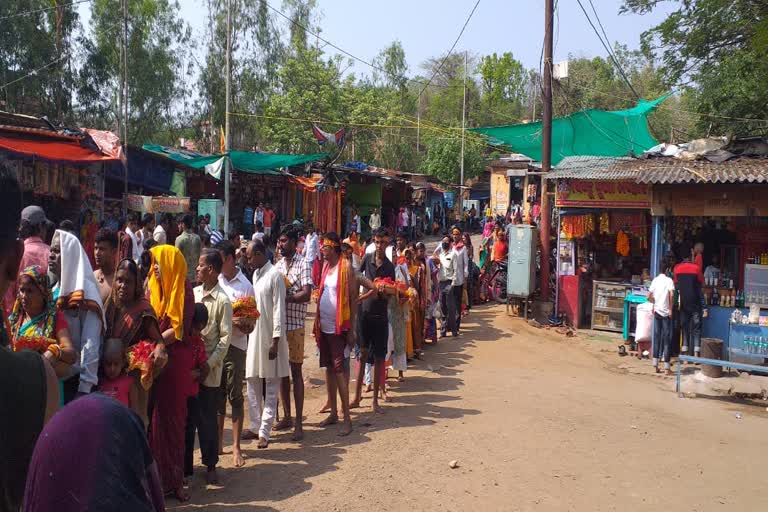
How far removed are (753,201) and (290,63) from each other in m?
26.5

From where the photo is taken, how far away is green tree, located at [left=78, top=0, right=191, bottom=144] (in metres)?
34.0

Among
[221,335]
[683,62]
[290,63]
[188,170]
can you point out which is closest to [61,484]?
[221,335]

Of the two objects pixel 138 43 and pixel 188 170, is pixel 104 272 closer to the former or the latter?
pixel 188 170

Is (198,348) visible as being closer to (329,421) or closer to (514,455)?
(329,421)

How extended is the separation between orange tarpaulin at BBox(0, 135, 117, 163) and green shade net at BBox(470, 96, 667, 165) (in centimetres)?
963

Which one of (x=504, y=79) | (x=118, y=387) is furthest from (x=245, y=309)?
(x=504, y=79)

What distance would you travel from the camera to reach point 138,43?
36188 mm

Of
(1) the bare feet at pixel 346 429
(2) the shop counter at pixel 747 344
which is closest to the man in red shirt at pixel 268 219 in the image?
(2) the shop counter at pixel 747 344

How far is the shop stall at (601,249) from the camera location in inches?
531

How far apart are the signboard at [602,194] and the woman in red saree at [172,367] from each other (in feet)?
33.9

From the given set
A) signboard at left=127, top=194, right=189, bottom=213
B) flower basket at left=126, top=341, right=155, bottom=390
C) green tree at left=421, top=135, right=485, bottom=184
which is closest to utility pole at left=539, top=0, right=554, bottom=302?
signboard at left=127, top=194, right=189, bottom=213

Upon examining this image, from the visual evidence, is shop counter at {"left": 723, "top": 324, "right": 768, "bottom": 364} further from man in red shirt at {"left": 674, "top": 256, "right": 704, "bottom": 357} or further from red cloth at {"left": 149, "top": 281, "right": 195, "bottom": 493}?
red cloth at {"left": 149, "top": 281, "right": 195, "bottom": 493}

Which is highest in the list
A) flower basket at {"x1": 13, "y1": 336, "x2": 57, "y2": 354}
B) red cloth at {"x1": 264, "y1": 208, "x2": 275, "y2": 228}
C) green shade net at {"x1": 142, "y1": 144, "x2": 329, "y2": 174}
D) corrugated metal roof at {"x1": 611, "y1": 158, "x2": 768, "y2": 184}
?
green shade net at {"x1": 142, "y1": 144, "x2": 329, "y2": 174}

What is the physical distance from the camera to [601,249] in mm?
14742
